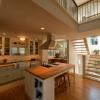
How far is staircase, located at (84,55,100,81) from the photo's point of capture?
19.2ft

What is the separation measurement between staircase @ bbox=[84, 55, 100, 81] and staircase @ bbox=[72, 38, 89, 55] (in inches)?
21.7

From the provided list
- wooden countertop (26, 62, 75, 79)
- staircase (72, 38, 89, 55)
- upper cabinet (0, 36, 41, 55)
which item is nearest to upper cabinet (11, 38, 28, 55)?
upper cabinet (0, 36, 41, 55)

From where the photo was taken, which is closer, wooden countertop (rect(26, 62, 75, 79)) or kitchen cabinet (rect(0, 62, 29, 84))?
wooden countertop (rect(26, 62, 75, 79))

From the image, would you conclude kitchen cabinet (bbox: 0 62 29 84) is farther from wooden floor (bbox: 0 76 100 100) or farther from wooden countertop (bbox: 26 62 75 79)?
wooden countertop (bbox: 26 62 75 79)

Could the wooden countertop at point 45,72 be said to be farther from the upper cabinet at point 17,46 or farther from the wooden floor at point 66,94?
the upper cabinet at point 17,46

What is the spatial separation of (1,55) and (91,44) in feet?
16.8

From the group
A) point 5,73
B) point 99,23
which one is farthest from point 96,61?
point 5,73

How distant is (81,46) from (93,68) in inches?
58.4

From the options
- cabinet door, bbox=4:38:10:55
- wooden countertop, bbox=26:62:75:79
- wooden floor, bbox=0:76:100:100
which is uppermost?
cabinet door, bbox=4:38:10:55

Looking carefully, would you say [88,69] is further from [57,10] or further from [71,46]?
[57,10]

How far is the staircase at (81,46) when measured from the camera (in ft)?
18.6

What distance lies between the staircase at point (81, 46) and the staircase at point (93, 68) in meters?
0.55

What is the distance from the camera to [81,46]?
6008mm

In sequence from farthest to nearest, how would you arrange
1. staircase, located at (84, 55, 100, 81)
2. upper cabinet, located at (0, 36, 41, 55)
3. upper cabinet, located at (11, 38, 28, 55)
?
upper cabinet, located at (11, 38, 28, 55), staircase, located at (84, 55, 100, 81), upper cabinet, located at (0, 36, 41, 55)
